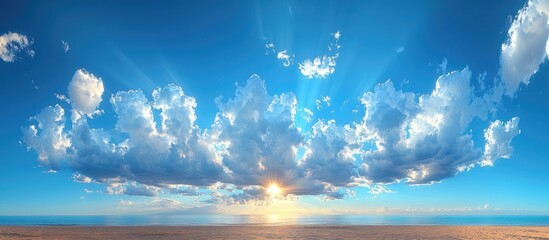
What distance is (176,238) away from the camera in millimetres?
46688

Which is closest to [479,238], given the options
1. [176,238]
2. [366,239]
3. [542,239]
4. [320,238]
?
[542,239]

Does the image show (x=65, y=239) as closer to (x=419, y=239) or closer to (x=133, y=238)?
(x=133, y=238)

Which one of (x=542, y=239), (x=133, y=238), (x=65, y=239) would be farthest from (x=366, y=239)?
(x=65, y=239)

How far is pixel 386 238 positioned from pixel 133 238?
35439mm

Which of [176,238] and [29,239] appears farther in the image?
[176,238]

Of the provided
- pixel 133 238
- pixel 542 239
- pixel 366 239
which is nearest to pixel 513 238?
pixel 542 239

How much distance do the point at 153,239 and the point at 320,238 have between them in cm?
2312

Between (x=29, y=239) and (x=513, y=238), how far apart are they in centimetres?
6623

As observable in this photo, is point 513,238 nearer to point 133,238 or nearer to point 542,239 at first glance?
point 542,239

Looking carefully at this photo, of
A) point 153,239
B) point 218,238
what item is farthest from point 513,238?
point 153,239

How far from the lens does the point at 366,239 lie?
144 ft

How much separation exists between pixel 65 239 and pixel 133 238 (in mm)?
8739

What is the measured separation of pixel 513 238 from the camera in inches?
1815

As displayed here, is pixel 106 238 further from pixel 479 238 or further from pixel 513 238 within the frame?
pixel 513 238
